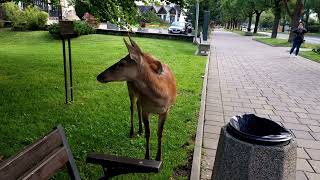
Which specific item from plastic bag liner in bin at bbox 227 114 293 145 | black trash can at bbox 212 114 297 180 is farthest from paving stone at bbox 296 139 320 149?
black trash can at bbox 212 114 297 180

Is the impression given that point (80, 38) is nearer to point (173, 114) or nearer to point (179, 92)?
point (179, 92)

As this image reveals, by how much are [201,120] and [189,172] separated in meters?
2.29

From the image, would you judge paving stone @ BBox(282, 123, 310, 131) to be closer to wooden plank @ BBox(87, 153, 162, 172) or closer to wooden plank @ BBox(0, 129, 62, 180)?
wooden plank @ BBox(87, 153, 162, 172)

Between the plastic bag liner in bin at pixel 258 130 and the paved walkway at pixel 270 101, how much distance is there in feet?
4.77

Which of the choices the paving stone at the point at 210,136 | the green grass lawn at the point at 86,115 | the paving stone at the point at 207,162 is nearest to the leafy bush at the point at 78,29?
the green grass lawn at the point at 86,115

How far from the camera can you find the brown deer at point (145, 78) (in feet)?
13.3

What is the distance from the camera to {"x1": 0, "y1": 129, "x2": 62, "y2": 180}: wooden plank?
87.2 inches

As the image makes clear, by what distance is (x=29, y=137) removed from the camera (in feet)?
18.8

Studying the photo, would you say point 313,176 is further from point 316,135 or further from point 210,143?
point 316,135

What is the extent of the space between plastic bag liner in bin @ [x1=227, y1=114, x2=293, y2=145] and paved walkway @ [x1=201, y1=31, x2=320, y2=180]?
1454 mm

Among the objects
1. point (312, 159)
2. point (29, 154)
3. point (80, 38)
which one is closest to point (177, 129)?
point (312, 159)

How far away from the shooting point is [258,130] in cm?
365

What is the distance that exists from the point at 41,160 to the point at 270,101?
7.70 m

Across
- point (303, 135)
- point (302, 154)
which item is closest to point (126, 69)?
point (302, 154)
